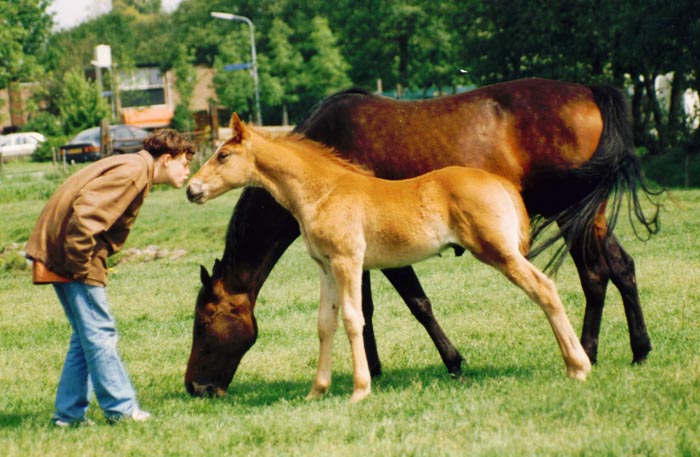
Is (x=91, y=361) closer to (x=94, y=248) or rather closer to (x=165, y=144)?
(x=94, y=248)

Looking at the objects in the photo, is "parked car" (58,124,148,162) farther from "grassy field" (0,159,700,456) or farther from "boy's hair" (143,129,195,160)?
"boy's hair" (143,129,195,160)

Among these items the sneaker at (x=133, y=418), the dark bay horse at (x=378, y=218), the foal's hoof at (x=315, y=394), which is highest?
the dark bay horse at (x=378, y=218)

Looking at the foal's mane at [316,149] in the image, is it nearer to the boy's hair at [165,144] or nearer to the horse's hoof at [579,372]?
the boy's hair at [165,144]

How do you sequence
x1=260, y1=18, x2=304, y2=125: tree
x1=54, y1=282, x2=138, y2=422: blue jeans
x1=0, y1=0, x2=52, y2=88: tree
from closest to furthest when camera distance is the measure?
x1=54, y1=282, x2=138, y2=422: blue jeans
x1=0, y1=0, x2=52, y2=88: tree
x1=260, y1=18, x2=304, y2=125: tree

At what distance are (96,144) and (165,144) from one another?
3799 centimetres

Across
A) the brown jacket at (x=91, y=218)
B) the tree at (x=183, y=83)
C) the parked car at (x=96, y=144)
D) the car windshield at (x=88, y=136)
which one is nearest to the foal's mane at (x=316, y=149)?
the brown jacket at (x=91, y=218)

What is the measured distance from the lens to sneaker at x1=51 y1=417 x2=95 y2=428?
6.46 meters

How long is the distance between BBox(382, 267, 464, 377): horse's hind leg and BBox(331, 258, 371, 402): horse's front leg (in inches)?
38.7

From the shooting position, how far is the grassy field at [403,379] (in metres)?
5.40

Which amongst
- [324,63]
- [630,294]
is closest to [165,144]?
[630,294]

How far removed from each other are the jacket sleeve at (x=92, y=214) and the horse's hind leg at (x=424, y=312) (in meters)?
2.28

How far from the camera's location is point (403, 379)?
24.8 feet

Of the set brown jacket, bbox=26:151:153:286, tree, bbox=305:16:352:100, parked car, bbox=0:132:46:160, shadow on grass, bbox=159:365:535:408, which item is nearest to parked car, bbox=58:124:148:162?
parked car, bbox=0:132:46:160

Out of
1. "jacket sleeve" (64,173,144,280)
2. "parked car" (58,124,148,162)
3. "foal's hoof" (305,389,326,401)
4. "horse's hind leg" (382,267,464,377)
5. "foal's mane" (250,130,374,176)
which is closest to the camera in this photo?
"jacket sleeve" (64,173,144,280)
